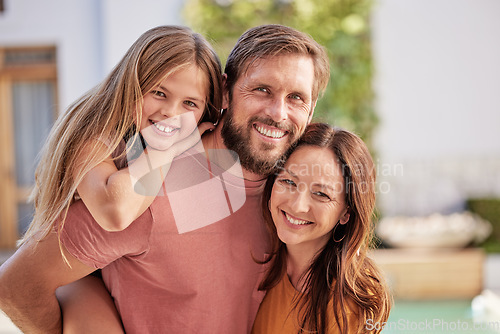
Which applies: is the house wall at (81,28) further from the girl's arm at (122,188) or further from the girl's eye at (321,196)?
the girl's eye at (321,196)

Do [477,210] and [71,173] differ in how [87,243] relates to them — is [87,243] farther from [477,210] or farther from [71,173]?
[477,210]

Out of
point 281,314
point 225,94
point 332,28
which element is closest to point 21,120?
point 332,28

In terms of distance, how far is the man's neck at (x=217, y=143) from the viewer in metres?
1.86

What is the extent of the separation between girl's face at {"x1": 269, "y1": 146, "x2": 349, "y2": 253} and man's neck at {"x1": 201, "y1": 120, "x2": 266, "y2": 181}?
12cm

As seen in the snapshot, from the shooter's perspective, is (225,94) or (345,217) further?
(225,94)

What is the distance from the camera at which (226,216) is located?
1.76m

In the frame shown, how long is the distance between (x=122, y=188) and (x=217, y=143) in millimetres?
418

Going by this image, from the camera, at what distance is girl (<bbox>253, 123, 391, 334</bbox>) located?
1.70 m

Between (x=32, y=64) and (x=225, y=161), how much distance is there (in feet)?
20.0

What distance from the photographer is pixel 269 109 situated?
1.81 m

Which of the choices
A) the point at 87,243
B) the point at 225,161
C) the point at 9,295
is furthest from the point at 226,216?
the point at 9,295

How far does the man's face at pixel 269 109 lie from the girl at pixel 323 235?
0.06 meters

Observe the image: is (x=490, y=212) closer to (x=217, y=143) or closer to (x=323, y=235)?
(x=323, y=235)

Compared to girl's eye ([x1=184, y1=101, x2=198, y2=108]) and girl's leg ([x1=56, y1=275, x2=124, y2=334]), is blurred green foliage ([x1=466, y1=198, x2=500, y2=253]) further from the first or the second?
girl's leg ([x1=56, y1=275, x2=124, y2=334])
